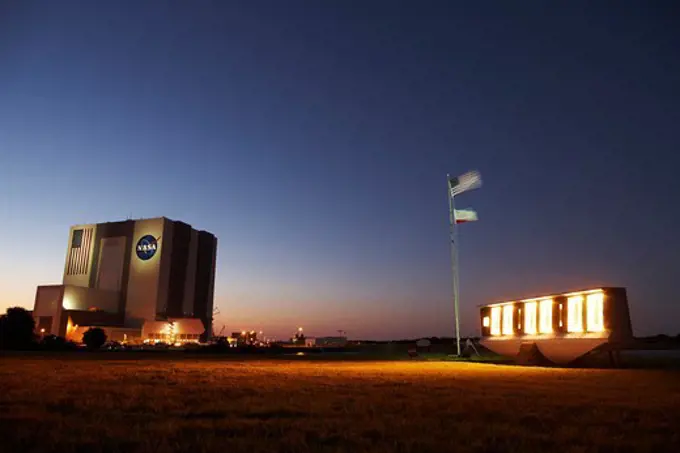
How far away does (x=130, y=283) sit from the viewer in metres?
108

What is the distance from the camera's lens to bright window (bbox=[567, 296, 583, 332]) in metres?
31.7

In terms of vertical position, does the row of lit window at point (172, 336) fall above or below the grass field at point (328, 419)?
above

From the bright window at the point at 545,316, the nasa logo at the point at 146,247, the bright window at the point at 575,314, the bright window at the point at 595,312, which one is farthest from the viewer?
the nasa logo at the point at 146,247

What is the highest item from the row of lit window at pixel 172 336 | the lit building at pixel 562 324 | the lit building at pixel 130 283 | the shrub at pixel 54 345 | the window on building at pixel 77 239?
the window on building at pixel 77 239

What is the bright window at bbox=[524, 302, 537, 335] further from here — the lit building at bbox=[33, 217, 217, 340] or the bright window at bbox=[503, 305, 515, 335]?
the lit building at bbox=[33, 217, 217, 340]

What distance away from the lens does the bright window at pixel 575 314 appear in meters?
31.7

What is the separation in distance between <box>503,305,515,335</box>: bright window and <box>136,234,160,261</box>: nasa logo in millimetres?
83866

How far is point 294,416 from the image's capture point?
31.4ft

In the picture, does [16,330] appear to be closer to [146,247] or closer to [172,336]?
[172,336]

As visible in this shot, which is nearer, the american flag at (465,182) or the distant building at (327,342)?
the american flag at (465,182)

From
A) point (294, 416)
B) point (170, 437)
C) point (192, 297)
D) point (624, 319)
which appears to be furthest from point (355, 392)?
point (192, 297)

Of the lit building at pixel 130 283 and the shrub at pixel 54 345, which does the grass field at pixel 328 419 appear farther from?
the lit building at pixel 130 283

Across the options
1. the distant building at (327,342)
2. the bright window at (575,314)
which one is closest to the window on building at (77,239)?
the distant building at (327,342)

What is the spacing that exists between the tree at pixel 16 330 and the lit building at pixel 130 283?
1218 inches
